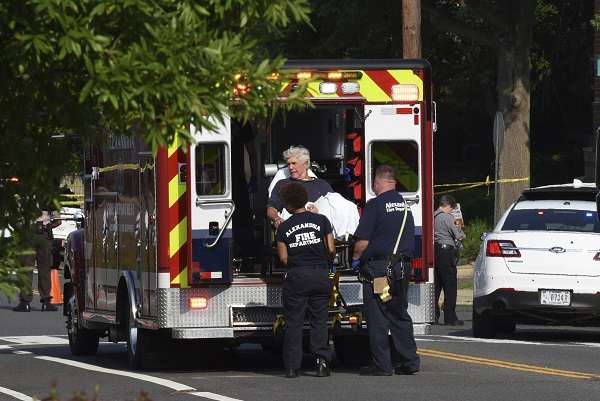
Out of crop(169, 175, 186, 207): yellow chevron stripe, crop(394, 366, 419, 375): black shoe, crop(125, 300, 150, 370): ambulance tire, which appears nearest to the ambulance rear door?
crop(394, 366, 419, 375): black shoe

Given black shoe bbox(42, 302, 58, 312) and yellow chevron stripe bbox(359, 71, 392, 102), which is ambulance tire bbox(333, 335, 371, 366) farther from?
black shoe bbox(42, 302, 58, 312)

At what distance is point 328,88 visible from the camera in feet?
46.0

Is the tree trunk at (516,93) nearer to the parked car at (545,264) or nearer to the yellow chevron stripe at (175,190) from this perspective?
the parked car at (545,264)

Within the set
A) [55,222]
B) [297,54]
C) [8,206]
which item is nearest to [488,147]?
[297,54]

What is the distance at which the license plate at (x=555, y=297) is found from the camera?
58.0 feet

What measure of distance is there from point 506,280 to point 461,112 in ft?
102

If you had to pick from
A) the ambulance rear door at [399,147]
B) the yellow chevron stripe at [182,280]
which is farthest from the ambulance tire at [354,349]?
the yellow chevron stripe at [182,280]

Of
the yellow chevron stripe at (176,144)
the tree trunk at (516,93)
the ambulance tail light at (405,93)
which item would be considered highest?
the tree trunk at (516,93)

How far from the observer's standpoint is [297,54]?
4356cm

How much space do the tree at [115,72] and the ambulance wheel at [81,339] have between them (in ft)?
33.7

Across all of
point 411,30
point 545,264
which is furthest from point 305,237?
point 411,30

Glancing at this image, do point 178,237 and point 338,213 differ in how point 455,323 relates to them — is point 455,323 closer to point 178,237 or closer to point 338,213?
point 338,213

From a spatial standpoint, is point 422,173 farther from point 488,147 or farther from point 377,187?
point 488,147

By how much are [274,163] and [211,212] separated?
1945 mm
